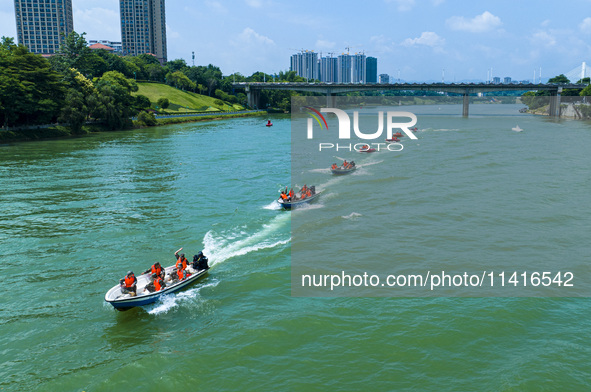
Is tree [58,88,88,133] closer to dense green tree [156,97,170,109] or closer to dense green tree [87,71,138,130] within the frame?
dense green tree [87,71,138,130]

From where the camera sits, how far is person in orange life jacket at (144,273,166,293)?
1024 inches

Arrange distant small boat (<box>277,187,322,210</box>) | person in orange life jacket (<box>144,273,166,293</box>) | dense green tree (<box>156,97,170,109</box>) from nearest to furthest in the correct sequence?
person in orange life jacket (<box>144,273,166,293</box>), distant small boat (<box>277,187,322,210</box>), dense green tree (<box>156,97,170,109</box>)

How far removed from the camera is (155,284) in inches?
1038

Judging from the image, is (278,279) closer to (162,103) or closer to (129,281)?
(129,281)

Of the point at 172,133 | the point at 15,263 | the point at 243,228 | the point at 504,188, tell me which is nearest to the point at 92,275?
the point at 15,263

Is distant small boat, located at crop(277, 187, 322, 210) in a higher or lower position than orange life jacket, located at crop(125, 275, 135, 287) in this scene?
higher

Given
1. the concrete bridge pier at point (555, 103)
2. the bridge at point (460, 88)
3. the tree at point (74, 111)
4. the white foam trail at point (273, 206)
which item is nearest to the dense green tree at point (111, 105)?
the tree at point (74, 111)

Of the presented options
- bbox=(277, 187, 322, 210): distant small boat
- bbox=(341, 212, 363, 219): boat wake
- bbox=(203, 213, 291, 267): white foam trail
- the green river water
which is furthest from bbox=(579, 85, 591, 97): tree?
bbox=(203, 213, 291, 267): white foam trail

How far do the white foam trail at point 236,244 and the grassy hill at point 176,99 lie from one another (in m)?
132

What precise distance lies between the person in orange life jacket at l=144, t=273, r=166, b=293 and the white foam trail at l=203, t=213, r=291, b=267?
5632mm

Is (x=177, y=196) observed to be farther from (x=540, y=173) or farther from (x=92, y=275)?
(x=540, y=173)

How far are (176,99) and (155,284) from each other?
16272cm

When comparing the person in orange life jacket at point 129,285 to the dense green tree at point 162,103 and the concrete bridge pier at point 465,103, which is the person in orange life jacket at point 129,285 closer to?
the dense green tree at point 162,103

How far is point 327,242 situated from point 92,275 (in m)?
16.2
